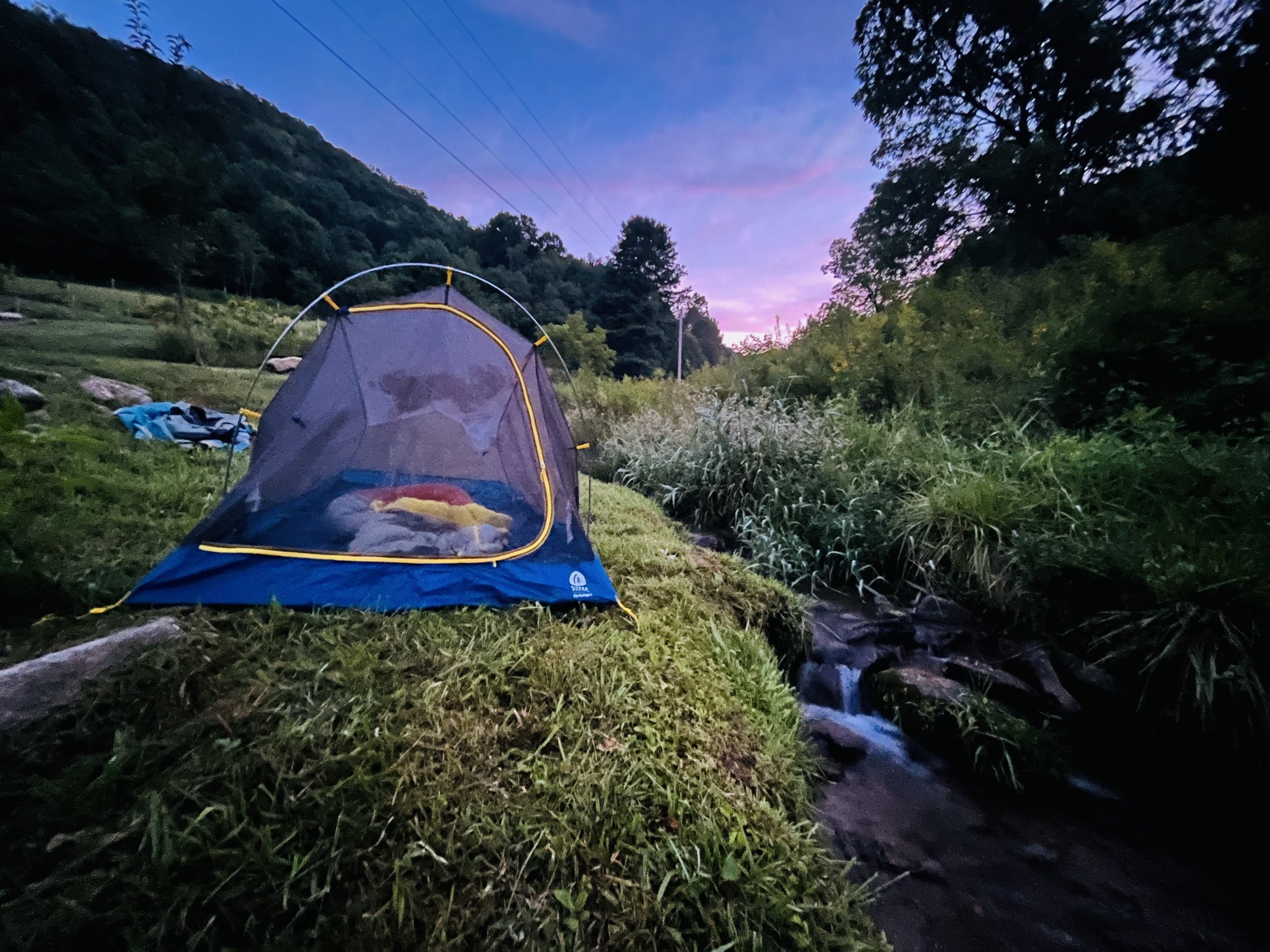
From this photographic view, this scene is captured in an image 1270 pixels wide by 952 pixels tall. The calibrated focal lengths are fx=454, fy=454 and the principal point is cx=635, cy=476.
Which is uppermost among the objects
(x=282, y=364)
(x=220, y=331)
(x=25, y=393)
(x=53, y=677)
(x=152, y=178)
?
(x=152, y=178)

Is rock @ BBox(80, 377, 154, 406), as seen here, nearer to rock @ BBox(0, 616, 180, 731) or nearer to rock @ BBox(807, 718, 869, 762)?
rock @ BBox(0, 616, 180, 731)

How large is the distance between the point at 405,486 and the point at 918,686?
3.00m

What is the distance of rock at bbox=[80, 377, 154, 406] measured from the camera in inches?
177

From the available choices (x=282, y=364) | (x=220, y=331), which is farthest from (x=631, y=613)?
(x=220, y=331)

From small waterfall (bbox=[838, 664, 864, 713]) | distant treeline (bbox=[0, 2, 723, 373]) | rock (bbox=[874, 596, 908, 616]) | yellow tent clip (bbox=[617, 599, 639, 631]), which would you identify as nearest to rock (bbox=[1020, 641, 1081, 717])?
rock (bbox=[874, 596, 908, 616])

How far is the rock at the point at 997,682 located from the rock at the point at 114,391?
7.47 metres

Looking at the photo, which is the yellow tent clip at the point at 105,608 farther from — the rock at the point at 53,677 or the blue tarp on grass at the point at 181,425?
the blue tarp on grass at the point at 181,425

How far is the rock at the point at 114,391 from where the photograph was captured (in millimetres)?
4508

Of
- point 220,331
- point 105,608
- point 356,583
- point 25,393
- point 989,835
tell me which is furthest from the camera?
point 220,331

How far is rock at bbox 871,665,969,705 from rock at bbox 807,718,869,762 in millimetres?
346

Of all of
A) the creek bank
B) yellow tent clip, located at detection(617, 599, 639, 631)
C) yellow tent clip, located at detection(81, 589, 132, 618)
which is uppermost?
yellow tent clip, located at detection(81, 589, 132, 618)

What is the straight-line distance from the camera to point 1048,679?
2395 millimetres

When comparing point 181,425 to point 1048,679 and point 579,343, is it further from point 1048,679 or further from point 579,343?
point 579,343

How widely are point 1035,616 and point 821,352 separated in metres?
4.74
